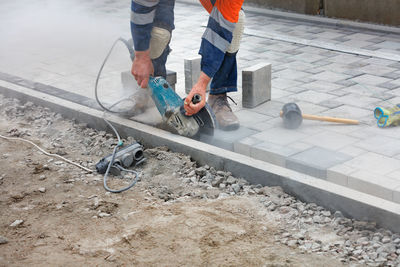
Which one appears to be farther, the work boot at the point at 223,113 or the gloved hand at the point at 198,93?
the work boot at the point at 223,113

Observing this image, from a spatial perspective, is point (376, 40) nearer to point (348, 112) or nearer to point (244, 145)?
point (348, 112)

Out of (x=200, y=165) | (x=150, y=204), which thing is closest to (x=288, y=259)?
(x=150, y=204)

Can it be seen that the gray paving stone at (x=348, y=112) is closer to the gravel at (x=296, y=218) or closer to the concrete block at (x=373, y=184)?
the concrete block at (x=373, y=184)

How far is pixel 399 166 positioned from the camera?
4363mm

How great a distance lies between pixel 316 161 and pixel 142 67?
1713 millimetres

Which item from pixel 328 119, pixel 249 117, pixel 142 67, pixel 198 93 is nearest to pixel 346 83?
pixel 328 119

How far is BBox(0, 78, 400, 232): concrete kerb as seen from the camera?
3754 millimetres

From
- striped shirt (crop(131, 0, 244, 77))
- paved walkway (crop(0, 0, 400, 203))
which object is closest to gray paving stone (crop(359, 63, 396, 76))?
paved walkway (crop(0, 0, 400, 203))

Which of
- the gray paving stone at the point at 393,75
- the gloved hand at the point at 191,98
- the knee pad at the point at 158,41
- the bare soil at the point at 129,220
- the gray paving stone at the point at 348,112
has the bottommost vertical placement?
the bare soil at the point at 129,220

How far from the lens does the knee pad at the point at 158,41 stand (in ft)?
17.6

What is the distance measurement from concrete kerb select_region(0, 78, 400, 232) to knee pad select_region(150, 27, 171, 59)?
647mm

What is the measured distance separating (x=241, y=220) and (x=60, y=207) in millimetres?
1271


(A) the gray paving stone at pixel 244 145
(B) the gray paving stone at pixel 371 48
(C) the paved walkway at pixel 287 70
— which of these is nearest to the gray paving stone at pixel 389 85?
(C) the paved walkway at pixel 287 70

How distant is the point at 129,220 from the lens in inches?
158
